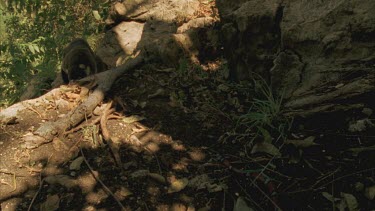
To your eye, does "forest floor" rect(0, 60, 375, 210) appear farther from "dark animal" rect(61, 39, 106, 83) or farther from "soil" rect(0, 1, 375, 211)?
"dark animal" rect(61, 39, 106, 83)

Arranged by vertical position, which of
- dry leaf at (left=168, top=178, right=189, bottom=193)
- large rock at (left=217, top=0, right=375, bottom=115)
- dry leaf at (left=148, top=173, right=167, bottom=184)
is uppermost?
large rock at (left=217, top=0, right=375, bottom=115)

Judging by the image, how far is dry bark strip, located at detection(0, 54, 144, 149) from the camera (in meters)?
2.69

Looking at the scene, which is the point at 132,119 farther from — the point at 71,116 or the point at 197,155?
the point at 197,155

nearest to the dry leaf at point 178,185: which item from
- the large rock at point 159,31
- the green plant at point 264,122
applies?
the green plant at point 264,122

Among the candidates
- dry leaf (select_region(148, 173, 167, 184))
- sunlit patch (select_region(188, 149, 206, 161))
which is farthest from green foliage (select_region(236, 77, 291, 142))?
dry leaf (select_region(148, 173, 167, 184))

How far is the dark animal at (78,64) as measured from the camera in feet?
12.7

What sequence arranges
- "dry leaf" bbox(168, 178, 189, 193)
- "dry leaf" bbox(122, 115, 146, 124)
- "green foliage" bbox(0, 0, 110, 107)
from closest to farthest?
"dry leaf" bbox(168, 178, 189, 193) → "dry leaf" bbox(122, 115, 146, 124) → "green foliage" bbox(0, 0, 110, 107)

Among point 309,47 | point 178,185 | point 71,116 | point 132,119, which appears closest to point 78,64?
point 71,116

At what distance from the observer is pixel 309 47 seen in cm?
274

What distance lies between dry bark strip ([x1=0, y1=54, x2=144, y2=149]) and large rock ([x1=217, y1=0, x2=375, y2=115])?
1.30 meters

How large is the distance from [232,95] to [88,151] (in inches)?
54.9

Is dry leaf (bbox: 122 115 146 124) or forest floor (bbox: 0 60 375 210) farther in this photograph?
dry leaf (bbox: 122 115 146 124)

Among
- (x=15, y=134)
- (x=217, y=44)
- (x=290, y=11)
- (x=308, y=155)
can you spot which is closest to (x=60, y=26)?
(x=217, y=44)

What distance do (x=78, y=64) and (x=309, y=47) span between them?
251 centimetres
